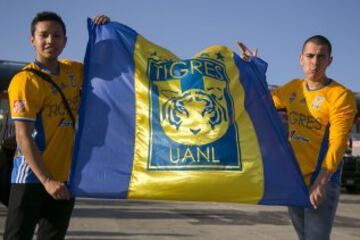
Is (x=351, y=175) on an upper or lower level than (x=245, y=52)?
lower

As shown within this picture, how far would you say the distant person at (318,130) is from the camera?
3.09m

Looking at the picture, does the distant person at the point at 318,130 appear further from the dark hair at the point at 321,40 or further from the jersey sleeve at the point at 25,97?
the jersey sleeve at the point at 25,97

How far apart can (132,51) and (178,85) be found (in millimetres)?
415

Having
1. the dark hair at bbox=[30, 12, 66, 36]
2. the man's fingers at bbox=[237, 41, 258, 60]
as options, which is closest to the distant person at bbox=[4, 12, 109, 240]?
the dark hair at bbox=[30, 12, 66, 36]

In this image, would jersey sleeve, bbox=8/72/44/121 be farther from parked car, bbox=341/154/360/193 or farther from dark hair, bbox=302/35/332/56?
parked car, bbox=341/154/360/193

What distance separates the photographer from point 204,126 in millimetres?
3064

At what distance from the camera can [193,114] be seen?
309cm

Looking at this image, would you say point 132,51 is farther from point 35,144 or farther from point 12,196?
point 12,196

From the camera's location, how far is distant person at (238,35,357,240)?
309cm

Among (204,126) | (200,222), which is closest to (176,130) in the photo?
(204,126)

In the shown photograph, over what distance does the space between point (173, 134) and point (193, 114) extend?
180mm

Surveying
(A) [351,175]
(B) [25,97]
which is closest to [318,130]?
(B) [25,97]

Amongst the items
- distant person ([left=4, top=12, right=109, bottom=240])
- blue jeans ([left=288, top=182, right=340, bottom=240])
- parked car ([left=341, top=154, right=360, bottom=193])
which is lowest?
parked car ([left=341, top=154, right=360, bottom=193])

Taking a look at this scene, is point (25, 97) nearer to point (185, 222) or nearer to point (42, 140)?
point (42, 140)
